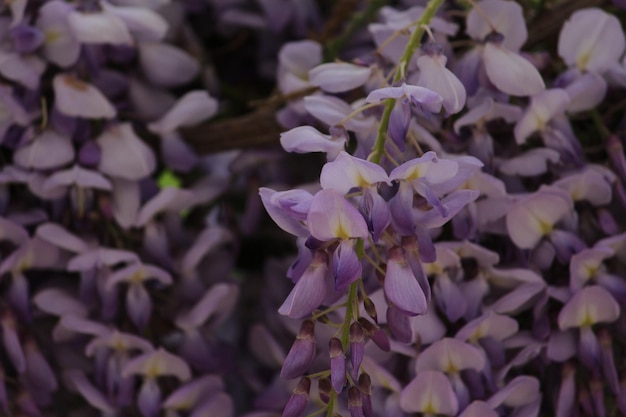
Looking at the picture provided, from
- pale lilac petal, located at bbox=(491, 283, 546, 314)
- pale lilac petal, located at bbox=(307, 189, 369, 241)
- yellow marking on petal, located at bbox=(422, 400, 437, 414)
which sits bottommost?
yellow marking on petal, located at bbox=(422, 400, 437, 414)

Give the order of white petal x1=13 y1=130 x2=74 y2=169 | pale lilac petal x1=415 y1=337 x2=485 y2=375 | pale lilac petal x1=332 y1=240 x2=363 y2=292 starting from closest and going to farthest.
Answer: pale lilac petal x1=332 y1=240 x2=363 y2=292
pale lilac petal x1=415 y1=337 x2=485 y2=375
white petal x1=13 y1=130 x2=74 y2=169

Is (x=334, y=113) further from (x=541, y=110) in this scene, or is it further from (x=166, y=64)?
(x=166, y=64)

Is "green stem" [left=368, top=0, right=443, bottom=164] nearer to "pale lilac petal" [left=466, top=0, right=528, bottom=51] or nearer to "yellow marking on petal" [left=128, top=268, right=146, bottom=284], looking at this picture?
"pale lilac petal" [left=466, top=0, right=528, bottom=51]

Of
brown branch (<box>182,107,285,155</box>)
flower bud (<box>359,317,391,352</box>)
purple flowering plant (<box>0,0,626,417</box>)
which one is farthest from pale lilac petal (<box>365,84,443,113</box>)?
brown branch (<box>182,107,285,155</box>)

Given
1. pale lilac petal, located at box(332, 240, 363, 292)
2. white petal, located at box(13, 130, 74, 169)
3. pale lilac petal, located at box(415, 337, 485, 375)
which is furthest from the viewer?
white petal, located at box(13, 130, 74, 169)

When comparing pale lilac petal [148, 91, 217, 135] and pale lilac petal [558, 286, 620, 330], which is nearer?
pale lilac petal [558, 286, 620, 330]

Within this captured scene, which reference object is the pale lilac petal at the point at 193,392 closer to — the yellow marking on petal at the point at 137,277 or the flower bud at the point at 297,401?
the yellow marking on petal at the point at 137,277

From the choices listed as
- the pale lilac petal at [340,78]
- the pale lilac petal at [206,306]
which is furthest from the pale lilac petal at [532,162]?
the pale lilac petal at [206,306]
